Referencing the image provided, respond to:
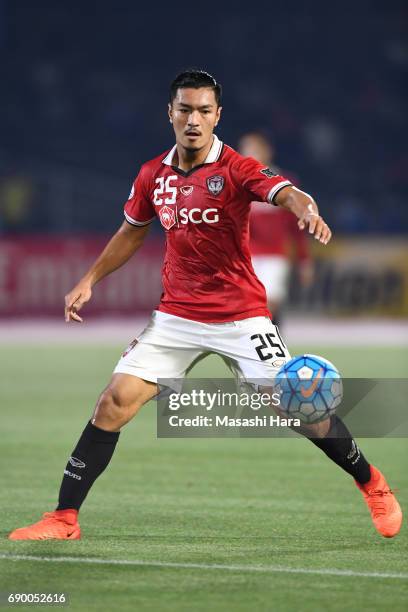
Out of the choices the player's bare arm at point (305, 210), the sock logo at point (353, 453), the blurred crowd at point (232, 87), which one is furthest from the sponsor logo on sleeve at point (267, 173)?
the blurred crowd at point (232, 87)

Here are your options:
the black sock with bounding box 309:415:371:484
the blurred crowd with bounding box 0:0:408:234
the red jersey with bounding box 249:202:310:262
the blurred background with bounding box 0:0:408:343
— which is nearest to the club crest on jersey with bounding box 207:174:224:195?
the black sock with bounding box 309:415:371:484

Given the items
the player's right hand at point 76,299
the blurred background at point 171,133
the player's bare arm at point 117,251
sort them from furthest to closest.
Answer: the blurred background at point 171,133 < the player's bare arm at point 117,251 < the player's right hand at point 76,299

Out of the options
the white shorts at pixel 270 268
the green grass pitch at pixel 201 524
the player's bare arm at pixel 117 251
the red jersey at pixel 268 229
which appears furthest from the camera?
the white shorts at pixel 270 268

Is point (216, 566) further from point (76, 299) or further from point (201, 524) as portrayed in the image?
point (76, 299)

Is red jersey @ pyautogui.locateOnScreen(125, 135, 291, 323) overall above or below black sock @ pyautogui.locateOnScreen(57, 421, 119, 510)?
above

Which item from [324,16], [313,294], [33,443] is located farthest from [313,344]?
[324,16]

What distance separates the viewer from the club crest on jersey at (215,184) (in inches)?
248

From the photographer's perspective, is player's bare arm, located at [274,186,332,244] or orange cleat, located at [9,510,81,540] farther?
orange cleat, located at [9,510,81,540]

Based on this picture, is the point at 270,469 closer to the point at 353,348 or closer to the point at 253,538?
the point at 253,538

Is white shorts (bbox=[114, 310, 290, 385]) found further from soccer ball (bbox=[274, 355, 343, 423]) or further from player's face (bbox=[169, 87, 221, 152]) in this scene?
player's face (bbox=[169, 87, 221, 152])

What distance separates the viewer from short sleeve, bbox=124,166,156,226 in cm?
660

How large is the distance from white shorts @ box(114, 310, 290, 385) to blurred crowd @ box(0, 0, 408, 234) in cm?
1916

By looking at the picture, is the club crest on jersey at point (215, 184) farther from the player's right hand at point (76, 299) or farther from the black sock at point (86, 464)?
the black sock at point (86, 464)

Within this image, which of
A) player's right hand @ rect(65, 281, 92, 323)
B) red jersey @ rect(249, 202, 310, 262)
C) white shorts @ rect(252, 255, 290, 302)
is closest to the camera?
player's right hand @ rect(65, 281, 92, 323)
